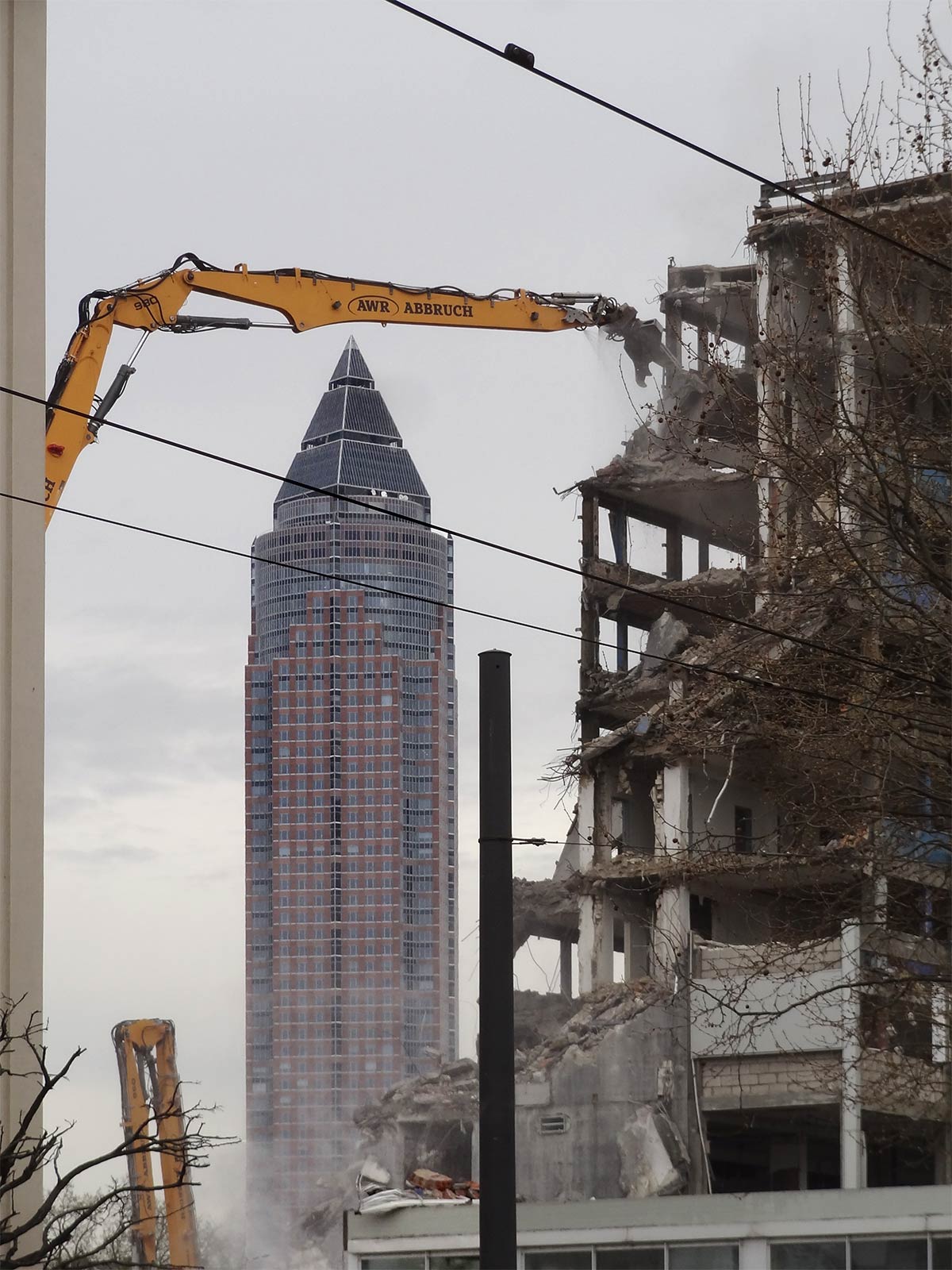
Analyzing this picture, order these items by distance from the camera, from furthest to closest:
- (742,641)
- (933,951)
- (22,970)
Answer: (742,641), (933,951), (22,970)

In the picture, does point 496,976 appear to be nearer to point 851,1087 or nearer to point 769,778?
point 851,1087

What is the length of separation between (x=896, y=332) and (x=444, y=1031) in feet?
225

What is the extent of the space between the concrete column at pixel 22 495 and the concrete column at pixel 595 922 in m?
24.8

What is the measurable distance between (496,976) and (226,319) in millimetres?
21316

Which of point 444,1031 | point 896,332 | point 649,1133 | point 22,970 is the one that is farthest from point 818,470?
point 444,1031

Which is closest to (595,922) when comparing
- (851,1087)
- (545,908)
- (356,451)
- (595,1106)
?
(545,908)

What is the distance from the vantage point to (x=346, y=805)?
90.2 metres

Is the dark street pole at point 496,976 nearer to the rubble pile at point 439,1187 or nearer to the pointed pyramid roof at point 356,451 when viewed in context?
the rubble pile at point 439,1187

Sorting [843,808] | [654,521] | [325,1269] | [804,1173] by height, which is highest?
[654,521]

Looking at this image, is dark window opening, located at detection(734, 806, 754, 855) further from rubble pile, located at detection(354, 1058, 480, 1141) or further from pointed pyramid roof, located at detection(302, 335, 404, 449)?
pointed pyramid roof, located at detection(302, 335, 404, 449)

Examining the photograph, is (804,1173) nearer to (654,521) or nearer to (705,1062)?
(705,1062)

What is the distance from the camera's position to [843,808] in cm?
2217

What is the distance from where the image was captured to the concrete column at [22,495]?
16578mm

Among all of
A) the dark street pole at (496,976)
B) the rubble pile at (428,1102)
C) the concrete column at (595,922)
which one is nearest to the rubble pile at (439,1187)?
the rubble pile at (428,1102)
